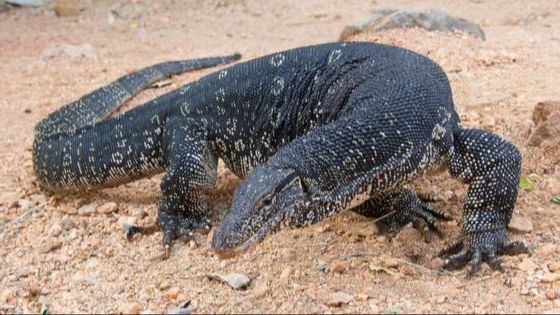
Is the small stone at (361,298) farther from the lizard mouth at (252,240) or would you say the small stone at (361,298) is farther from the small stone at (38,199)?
the small stone at (38,199)

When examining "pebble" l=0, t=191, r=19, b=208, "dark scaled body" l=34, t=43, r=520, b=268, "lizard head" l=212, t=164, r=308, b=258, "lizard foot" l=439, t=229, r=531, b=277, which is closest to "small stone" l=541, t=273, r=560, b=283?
"lizard foot" l=439, t=229, r=531, b=277

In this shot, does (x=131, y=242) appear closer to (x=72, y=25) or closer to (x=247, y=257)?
(x=247, y=257)

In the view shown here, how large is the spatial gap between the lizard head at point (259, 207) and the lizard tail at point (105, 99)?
2918 mm

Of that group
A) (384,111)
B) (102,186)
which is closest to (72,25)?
(102,186)

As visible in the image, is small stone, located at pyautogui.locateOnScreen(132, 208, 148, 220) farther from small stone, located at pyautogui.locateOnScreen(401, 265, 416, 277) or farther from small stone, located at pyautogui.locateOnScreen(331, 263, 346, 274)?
small stone, located at pyautogui.locateOnScreen(401, 265, 416, 277)

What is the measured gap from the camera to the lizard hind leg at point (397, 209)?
17.8 feet

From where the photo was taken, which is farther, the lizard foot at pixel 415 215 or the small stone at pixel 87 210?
the small stone at pixel 87 210

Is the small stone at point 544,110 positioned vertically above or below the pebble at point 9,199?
above

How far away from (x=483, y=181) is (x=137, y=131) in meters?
2.89

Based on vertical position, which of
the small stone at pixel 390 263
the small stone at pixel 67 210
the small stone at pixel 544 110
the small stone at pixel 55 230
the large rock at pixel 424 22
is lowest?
the small stone at pixel 67 210

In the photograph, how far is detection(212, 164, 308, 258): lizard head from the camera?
3.96 metres

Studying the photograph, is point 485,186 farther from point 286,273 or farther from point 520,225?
point 286,273

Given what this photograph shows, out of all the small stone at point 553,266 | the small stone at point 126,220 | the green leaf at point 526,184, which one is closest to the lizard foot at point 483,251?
the small stone at point 553,266

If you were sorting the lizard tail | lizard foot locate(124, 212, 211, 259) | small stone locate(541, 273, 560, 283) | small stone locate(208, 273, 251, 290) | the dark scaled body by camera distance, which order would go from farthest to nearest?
1. the lizard tail
2. lizard foot locate(124, 212, 211, 259)
3. small stone locate(208, 273, 251, 290)
4. the dark scaled body
5. small stone locate(541, 273, 560, 283)
